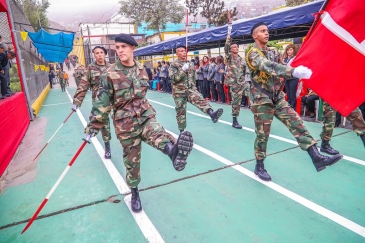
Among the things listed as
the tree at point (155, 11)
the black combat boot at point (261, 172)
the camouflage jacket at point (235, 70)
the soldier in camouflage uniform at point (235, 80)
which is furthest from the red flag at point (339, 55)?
the tree at point (155, 11)

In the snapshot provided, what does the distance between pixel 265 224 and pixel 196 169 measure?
1.65m

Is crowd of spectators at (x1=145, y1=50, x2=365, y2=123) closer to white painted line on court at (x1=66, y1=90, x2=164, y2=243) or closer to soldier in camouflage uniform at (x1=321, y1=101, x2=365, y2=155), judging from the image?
soldier in camouflage uniform at (x1=321, y1=101, x2=365, y2=155)

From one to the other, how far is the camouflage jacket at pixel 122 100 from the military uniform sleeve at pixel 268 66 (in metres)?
1.37

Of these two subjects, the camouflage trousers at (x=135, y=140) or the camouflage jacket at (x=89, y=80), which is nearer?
the camouflage trousers at (x=135, y=140)

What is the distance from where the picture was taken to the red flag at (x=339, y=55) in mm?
2480

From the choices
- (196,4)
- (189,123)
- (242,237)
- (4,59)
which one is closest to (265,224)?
(242,237)

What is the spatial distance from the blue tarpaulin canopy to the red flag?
11.4 meters

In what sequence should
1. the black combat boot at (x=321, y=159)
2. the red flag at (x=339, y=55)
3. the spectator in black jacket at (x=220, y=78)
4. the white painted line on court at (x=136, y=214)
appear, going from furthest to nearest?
the spectator in black jacket at (x=220, y=78)
the black combat boot at (x=321, y=159)
the white painted line on court at (x=136, y=214)
the red flag at (x=339, y=55)

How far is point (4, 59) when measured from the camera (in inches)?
283

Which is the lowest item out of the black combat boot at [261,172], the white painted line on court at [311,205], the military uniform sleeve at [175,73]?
the white painted line on court at [311,205]

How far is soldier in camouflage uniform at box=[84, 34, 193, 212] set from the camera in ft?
9.50

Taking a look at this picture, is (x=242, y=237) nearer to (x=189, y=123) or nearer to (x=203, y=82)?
(x=189, y=123)

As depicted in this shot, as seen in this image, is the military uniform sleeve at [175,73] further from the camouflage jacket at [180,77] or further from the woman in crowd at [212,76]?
the woman in crowd at [212,76]

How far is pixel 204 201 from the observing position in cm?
329
